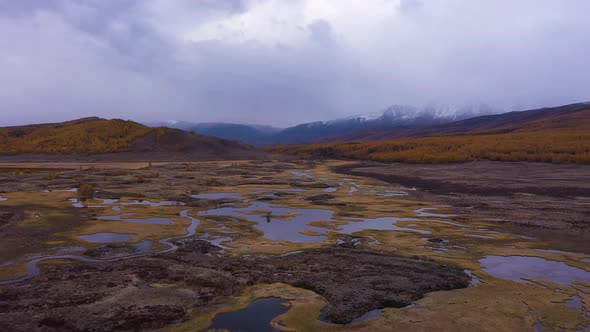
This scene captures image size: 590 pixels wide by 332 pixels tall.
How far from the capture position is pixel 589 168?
48.8m

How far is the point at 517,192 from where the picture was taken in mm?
34719

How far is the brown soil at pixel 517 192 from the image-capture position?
2355 centimetres

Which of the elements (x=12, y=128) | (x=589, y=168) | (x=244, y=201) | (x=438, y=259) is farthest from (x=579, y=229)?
(x=12, y=128)

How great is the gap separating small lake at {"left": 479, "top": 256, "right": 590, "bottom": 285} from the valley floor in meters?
0.07

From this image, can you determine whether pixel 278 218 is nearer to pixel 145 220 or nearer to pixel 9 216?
pixel 145 220

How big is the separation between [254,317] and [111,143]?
7967 cm

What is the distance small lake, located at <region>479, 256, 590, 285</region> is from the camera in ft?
43.6

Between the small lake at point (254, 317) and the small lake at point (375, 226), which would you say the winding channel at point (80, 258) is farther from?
the small lake at point (375, 226)

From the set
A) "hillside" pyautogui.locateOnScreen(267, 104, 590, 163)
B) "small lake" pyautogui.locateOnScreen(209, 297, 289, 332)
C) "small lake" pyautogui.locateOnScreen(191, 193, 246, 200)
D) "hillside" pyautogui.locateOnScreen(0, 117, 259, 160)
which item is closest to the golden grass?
"hillside" pyautogui.locateOnScreen(267, 104, 590, 163)

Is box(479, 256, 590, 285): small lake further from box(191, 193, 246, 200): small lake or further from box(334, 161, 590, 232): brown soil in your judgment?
box(191, 193, 246, 200): small lake

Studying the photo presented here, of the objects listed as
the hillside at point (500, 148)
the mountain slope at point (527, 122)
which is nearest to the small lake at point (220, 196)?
the hillside at point (500, 148)

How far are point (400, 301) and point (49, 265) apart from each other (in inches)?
443

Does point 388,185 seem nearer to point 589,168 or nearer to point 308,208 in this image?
point 308,208

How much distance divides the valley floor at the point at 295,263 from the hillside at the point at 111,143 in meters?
49.4
